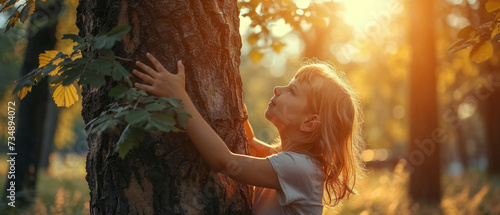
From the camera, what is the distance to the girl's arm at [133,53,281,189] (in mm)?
1934

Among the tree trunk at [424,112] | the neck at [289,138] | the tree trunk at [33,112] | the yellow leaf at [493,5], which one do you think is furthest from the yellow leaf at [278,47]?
the tree trunk at [424,112]

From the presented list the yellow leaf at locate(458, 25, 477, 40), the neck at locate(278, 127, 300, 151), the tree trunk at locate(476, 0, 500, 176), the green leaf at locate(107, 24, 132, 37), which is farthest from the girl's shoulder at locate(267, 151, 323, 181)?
the tree trunk at locate(476, 0, 500, 176)

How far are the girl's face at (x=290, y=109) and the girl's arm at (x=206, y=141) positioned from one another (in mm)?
363

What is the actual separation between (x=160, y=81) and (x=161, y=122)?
39 cm

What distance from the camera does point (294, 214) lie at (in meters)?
2.22

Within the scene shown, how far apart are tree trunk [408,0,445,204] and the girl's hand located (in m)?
6.53

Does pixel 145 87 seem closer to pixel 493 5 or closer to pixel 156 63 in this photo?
pixel 156 63

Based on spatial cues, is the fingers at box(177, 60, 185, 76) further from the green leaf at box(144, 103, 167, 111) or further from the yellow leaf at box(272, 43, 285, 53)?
the yellow leaf at box(272, 43, 285, 53)

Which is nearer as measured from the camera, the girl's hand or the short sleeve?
the girl's hand

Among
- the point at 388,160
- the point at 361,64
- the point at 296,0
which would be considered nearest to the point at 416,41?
the point at 296,0

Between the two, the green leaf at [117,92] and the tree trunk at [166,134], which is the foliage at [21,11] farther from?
the green leaf at [117,92]

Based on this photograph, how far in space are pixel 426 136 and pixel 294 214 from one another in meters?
6.05

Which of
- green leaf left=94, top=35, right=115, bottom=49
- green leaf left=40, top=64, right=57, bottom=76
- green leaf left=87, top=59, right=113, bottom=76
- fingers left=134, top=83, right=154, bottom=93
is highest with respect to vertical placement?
green leaf left=94, top=35, right=115, bottom=49

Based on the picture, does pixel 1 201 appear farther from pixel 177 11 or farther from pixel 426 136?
pixel 426 136
